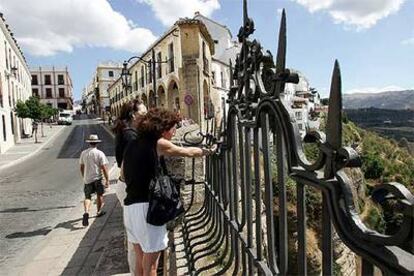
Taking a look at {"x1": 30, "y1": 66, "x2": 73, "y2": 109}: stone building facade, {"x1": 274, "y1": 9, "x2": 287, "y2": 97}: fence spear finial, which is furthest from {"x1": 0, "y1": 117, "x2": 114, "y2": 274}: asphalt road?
{"x1": 30, "y1": 66, "x2": 73, "y2": 109}: stone building facade

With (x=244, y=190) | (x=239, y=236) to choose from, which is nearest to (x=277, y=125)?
(x=244, y=190)

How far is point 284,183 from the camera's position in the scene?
4.32 feet

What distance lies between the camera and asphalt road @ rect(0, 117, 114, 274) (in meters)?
6.12

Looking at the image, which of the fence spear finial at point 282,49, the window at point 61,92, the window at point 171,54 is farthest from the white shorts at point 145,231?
the window at point 61,92

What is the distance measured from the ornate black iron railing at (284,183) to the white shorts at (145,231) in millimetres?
359

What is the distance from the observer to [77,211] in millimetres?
8055

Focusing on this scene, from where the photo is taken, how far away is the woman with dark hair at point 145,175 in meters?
2.81

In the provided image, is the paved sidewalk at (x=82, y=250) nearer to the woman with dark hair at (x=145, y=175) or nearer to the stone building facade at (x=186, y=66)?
the woman with dark hair at (x=145, y=175)

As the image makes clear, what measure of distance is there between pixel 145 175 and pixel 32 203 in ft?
24.1

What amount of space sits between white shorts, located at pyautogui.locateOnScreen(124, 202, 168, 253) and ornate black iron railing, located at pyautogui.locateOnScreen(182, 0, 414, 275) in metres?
0.36

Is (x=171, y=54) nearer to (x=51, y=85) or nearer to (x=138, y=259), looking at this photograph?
(x=138, y=259)

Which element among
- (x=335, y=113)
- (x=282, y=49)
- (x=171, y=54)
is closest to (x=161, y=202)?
(x=282, y=49)

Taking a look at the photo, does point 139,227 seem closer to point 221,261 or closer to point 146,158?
point 146,158

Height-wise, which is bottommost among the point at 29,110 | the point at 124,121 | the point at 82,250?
the point at 82,250
